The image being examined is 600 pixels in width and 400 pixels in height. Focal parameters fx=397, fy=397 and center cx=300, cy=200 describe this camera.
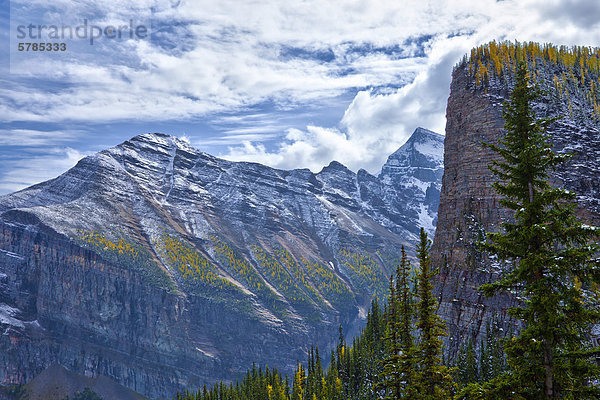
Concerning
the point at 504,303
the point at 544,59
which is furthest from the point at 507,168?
the point at 544,59

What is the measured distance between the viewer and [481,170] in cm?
9500

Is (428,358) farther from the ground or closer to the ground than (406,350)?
farther from the ground

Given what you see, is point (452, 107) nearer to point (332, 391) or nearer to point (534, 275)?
point (332, 391)

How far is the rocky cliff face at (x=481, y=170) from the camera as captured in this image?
8269 centimetres

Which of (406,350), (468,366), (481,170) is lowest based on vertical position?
(468,366)

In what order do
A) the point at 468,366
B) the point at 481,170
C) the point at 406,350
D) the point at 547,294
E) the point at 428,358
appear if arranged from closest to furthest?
1. the point at 547,294
2. the point at 428,358
3. the point at 406,350
4. the point at 468,366
5. the point at 481,170

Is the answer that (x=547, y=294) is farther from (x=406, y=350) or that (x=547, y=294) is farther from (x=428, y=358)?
(x=406, y=350)

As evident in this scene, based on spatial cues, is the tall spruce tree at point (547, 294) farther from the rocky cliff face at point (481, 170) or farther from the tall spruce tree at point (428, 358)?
the rocky cliff face at point (481, 170)

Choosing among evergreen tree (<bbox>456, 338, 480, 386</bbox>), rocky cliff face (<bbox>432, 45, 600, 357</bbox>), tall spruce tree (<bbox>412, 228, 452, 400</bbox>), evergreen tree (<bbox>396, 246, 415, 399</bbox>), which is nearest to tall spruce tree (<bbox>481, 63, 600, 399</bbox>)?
tall spruce tree (<bbox>412, 228, 452, 400</bbox>)

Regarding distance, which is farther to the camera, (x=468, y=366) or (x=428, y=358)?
(x=468, y=366)

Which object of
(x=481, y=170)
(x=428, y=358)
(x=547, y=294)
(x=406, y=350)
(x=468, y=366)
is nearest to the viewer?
(x=547, y=294)

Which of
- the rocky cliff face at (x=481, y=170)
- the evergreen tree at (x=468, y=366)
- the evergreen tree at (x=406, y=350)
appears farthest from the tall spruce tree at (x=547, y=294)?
the rocky cliff face at (x=481, y=170)

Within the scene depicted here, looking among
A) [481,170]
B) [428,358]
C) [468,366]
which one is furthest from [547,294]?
[481,170]

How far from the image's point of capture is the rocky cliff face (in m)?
82.7
